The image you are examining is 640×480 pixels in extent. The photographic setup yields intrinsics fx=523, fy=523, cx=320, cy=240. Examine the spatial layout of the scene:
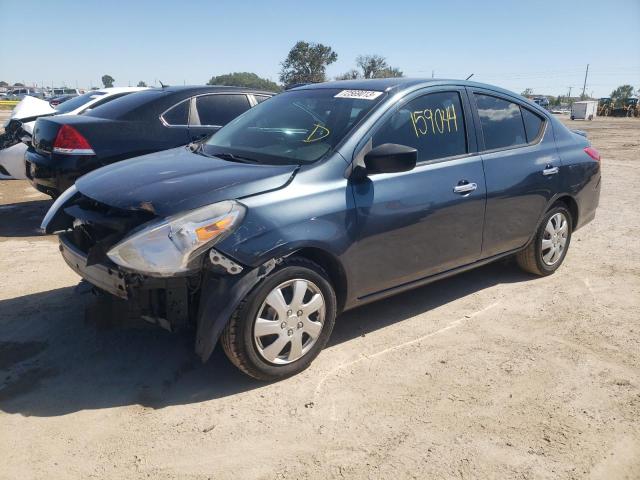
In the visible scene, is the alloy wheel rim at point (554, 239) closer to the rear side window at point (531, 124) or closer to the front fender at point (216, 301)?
the rear side window at point (531, 124)

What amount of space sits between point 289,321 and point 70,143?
377 centimetres

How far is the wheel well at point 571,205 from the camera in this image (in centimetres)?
466

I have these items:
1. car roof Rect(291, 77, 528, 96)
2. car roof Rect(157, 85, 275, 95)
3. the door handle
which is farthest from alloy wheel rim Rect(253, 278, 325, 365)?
car roof Rect(157, 85, 275, 95)

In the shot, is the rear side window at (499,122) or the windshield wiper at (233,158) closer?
the windshield wiper at (233,158)

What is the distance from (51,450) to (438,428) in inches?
72.3

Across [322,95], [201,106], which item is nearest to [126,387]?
[322,95]

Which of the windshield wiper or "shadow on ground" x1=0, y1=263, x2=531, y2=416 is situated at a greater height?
the windshield wiper

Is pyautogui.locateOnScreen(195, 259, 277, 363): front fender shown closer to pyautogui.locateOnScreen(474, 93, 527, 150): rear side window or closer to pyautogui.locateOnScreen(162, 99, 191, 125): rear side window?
pyautogui.locateOnScreen(474, 93, 527, 150): rear side window

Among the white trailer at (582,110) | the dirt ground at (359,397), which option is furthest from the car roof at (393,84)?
the white trailer at (582,110)

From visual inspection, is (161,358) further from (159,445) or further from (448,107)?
(448,107)

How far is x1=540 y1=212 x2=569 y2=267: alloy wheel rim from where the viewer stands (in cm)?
459

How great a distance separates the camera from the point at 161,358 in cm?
322

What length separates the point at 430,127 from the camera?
3.66 metres

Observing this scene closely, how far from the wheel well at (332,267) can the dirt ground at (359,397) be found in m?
0.41
